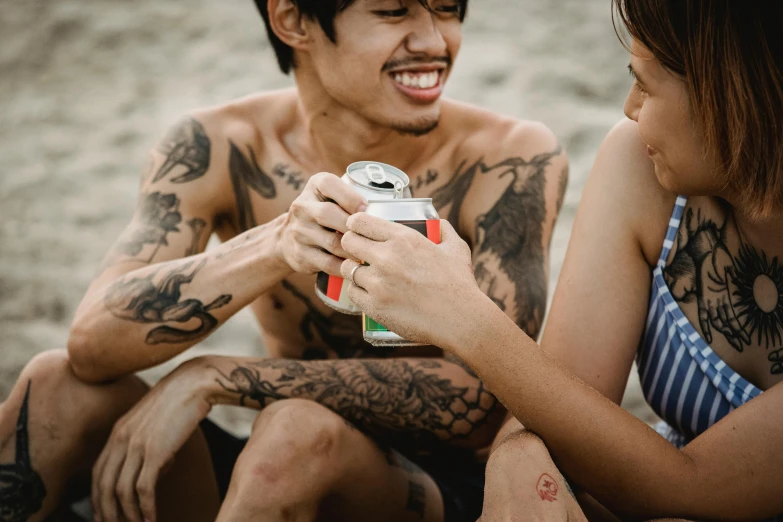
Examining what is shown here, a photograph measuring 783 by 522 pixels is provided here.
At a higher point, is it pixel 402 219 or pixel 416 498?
pixel 402 219

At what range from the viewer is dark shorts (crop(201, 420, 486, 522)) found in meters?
2.08

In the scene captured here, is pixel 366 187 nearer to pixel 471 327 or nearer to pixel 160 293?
pixel 471 327

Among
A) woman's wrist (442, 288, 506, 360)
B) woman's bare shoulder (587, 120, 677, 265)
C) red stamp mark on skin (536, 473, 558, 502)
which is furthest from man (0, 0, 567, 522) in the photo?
red stamp mark on skin (536, 473, 558, 502)

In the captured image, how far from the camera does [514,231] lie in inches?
84.0

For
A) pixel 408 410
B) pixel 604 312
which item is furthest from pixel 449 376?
pixel 604 312

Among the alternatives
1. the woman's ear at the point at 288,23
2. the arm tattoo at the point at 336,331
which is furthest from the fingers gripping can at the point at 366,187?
the woman's ear at the point at 288,23

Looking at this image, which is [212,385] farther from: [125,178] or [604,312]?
[125,178]

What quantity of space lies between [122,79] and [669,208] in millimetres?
3678

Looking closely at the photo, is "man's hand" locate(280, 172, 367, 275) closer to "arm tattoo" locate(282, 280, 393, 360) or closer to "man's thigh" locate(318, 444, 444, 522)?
"man's thigh" locate(318, 444, 444, 522)

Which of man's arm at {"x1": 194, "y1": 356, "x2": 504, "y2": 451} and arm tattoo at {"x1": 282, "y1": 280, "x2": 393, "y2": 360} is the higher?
man's arm at {"x1": 194, "y1": 356, "x2": 504, "y2": 451}

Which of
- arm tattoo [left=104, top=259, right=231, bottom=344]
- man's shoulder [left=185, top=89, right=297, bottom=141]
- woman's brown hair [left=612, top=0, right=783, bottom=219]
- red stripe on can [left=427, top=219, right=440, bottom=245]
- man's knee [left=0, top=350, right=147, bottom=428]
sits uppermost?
woman's brown hair [left=612, top=0, right=783, bottom=219]

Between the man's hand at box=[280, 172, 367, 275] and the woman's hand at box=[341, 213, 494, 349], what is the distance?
8 cm

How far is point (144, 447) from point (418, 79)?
105 cm

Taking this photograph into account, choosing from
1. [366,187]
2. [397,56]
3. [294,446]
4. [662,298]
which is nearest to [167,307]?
[294,446]
